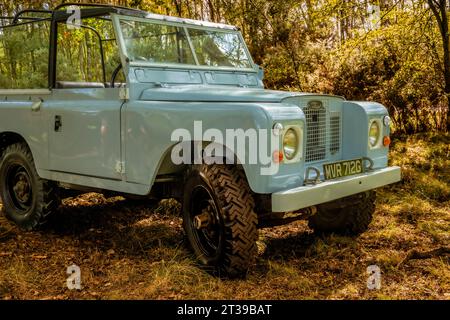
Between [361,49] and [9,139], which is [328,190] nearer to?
[9,139]

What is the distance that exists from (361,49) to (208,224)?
6861 millimetres

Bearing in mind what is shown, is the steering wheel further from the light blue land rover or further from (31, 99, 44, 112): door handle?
(31, 99, 44, 112): door handle

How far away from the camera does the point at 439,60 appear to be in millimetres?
8305

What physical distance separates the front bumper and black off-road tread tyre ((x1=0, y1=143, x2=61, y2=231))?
271cm

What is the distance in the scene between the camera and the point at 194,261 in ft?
12.4

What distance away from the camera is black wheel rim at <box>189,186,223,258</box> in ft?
11.7

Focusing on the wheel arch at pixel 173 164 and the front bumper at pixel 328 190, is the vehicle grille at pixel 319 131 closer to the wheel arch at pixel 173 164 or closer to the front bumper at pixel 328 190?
the front bumper at pixel 328 190

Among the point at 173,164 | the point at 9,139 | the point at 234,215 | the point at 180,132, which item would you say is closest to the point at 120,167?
the point at 173,164

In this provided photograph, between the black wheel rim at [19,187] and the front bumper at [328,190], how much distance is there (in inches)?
121

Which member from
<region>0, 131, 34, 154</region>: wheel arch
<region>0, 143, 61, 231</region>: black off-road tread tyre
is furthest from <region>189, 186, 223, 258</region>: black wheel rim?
<region>0, 131, 34, 154</region>: wheel arch

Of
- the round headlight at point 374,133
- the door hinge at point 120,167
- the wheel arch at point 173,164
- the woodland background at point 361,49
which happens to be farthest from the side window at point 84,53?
the woodland background at point 361,49

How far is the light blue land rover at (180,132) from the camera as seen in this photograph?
3.33 metres

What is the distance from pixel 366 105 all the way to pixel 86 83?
254cm

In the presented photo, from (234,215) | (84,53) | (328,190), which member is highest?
(84,53)
